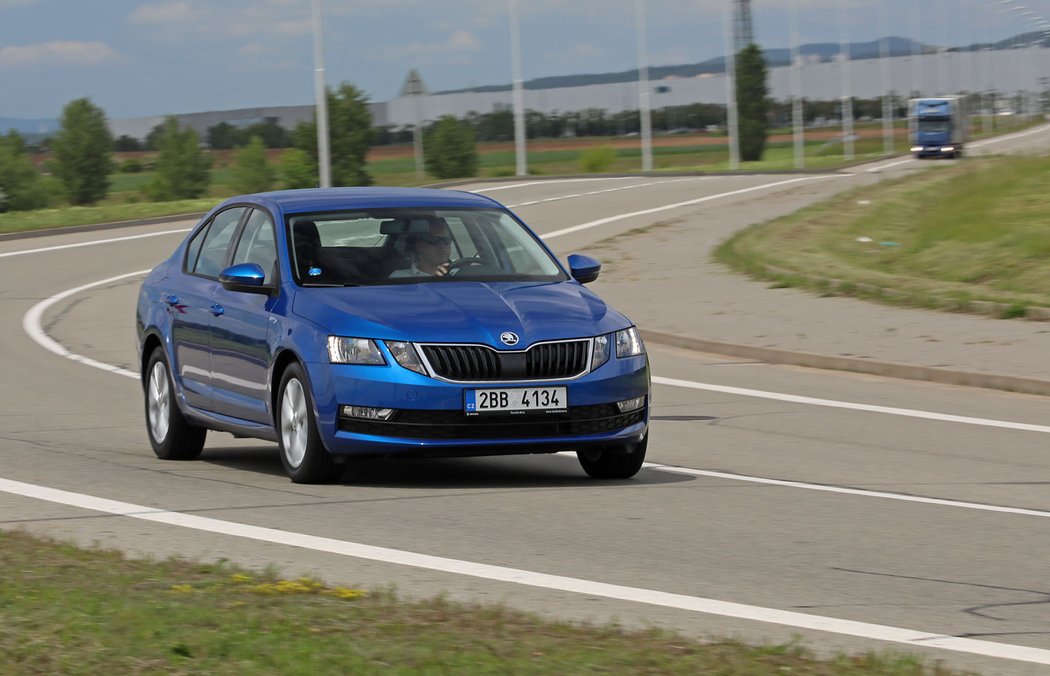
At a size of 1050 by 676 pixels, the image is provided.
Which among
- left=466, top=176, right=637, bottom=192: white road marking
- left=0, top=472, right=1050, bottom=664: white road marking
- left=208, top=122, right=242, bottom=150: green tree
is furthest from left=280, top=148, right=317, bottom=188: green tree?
left=0, top=472, right=1050, bottom=664: white road marking

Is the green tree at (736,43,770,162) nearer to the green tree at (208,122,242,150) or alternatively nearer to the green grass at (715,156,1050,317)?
the green tree at (208,122,242,150)

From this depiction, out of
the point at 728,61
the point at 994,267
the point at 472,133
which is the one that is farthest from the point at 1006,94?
the point at 994,267

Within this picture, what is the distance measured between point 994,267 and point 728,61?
243 ft

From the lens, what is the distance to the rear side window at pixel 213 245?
423 inches

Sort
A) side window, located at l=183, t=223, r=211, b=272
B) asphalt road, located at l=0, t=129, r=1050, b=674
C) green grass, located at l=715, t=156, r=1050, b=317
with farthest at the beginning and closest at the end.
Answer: green grass, located at l=715, t=156, r=1050, b=317, side window, located at l=183, t=223, r=211, b=272, asphalt road, located at l=0, t=129, r=1050, b=674

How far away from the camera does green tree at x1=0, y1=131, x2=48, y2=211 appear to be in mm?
120375

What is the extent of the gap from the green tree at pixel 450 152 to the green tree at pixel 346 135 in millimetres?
5143

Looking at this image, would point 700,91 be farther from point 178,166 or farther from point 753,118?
point 178,166

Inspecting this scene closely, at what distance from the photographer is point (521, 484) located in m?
9.47

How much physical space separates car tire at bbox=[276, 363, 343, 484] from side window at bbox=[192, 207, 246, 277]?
148 cm

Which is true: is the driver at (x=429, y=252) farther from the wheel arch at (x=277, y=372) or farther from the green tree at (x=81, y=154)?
the green tree at (x=81, y=154)

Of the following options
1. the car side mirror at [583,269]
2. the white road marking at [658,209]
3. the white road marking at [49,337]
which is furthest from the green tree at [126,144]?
the car side mirror at [583,269]

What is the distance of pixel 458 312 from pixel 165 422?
282 centimetres

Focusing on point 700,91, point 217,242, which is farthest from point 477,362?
point 700,91
